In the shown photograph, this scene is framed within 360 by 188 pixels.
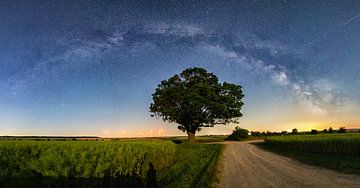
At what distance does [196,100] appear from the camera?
48719 mm

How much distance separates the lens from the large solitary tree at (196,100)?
4956 cm

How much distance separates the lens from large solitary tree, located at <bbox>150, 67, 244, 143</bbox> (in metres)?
49.6

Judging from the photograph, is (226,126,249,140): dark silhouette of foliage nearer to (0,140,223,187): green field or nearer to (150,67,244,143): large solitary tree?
(150,67,244,143): large solitary tree

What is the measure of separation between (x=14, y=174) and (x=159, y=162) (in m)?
10.4

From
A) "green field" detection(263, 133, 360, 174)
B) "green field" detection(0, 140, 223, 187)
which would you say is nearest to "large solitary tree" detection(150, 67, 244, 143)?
"green field" detection(263, 133, 360, 174)

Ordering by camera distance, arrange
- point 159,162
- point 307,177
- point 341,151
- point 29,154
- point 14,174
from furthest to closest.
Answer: point 341,151, point 159,162, point 307,177, point 29,154, point 14,174

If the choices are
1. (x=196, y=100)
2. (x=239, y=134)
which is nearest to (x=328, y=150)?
(x=196, y=100)

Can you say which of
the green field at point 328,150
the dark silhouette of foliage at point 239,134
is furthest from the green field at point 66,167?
the dark silhouette of foliage at point 239,134

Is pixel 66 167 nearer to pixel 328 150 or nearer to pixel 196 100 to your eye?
pixel 328 150

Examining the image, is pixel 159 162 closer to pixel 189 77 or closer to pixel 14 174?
pixel 14 174

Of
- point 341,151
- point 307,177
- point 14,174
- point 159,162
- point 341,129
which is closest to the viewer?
point 14,174

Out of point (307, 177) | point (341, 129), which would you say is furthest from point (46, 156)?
point (341, 129)

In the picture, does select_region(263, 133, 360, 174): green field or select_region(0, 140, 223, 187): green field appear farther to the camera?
select_region(263, 133, 360, 174): green field

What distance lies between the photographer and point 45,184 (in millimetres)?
9766
